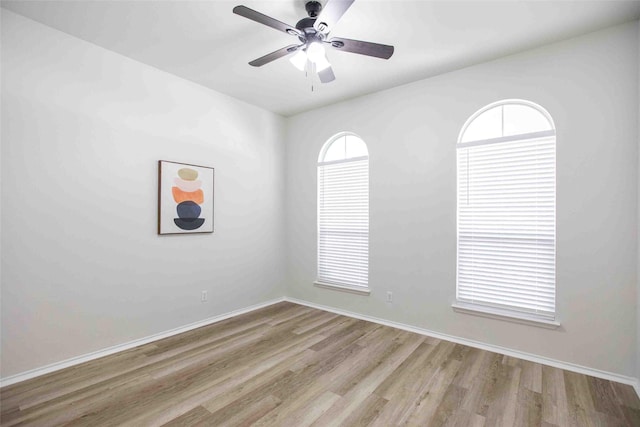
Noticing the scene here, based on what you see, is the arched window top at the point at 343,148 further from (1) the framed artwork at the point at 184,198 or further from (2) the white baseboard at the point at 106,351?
(2) the white baseboard at the point at 106,351

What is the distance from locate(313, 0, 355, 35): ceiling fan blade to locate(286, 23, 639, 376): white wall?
182cm

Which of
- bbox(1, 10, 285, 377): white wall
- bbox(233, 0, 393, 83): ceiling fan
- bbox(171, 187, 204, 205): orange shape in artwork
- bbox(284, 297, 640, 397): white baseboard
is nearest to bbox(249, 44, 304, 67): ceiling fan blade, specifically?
bbox(233, 0, 393, 83): ceiling fan

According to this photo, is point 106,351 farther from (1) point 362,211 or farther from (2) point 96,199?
(1) point 362,211

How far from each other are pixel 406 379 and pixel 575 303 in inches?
63.6

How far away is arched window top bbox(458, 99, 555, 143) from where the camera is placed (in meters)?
2.90

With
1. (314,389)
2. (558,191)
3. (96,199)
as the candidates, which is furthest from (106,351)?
(558,191)

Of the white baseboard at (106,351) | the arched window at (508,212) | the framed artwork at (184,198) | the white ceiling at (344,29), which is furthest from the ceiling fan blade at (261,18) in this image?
the white baseboard at (106,351)

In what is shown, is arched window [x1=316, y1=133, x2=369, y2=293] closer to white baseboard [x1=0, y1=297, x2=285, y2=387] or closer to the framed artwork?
white baseboard [x1=0, y1=297, x2=285, y2=387]

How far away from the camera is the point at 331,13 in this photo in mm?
1948

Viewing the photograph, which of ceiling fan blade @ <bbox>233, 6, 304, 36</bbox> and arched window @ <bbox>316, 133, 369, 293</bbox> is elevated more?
ceiling fan blade @ <bbox>233, 6, 304, 36</bbox>

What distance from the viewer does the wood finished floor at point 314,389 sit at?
2047 mm

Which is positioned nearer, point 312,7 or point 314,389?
point 312,7

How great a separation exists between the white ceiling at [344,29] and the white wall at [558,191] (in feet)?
0.84

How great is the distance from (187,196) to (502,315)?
352 centimetres
